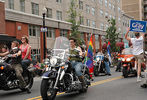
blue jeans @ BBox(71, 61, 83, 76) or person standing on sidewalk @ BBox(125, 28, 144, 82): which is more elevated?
person standing on sidewalk @ BBox(125, 28, 144, 82)

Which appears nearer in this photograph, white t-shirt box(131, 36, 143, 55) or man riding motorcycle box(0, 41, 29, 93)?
man riding motorcycle box(0, 41, 29, 93)

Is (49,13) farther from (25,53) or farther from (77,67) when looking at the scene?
(77,67)

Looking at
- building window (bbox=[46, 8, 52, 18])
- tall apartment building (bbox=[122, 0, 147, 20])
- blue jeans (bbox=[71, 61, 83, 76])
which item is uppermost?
tall apartment building (bbox=[122, 0, 147, 20])

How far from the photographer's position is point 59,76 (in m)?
6.38

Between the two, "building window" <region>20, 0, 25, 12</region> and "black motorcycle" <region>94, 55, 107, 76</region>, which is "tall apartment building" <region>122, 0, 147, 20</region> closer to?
"building window" <region>20, 0, 25, 12</region>

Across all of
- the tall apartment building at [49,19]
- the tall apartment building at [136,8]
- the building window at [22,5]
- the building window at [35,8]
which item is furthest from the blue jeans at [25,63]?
the tall apartment building at [136,8]

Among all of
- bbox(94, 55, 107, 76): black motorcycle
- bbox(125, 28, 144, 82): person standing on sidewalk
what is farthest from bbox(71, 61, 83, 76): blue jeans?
bbox(94, 55, 107, 76): black motorcycle

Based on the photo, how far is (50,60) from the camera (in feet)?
21.5

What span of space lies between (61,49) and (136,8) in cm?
8311

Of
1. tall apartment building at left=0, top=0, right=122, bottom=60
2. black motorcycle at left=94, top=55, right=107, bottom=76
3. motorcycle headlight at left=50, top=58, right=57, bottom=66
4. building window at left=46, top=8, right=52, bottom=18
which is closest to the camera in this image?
motorcycle headlight at left=50, top=58, right=57, bottom=66

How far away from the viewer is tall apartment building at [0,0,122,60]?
86.1 ft

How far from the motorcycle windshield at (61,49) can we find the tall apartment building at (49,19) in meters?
16.8

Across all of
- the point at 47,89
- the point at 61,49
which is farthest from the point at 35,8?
the point at 47,89

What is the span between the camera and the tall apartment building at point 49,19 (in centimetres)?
2623
